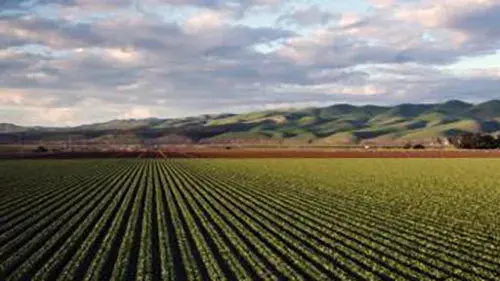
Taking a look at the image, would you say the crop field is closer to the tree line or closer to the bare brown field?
the bare brown field

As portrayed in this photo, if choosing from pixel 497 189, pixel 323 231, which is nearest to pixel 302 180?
pixel 497 189

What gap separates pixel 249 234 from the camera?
71.7ft

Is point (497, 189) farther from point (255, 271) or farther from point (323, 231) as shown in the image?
point (255, 271)

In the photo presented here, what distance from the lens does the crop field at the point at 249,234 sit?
1630cm

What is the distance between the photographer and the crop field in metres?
16.3

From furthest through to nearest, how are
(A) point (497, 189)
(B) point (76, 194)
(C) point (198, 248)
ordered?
(A) point (497, 189) < (B) point (76, 194) < (C) point (198, 248)

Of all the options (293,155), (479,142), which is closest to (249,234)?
(293,155)

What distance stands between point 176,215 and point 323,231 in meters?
8.25

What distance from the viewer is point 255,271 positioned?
16.1m

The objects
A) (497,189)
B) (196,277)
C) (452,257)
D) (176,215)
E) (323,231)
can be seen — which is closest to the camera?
(196,277)

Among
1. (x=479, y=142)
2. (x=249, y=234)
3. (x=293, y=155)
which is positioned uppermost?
(x=479, y=142)

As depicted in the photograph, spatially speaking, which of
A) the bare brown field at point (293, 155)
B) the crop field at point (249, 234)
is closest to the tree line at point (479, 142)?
the bare brown field at point (293, 155)

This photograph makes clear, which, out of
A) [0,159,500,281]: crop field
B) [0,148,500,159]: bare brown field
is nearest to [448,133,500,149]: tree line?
[0,148,500,159]: bare brown field

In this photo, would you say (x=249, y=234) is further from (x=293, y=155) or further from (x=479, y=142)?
(x=479, y=142)
